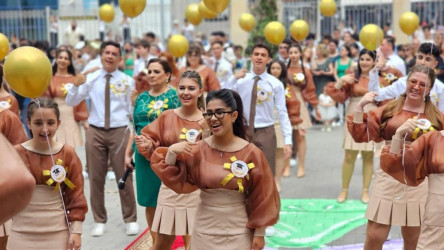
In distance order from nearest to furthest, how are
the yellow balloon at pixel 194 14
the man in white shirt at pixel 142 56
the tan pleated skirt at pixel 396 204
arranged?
1. the tan pleated skirt at pixel 396 204
2. the yellow balloon at pixel 194 14
3. the man in white shirt at pixel 142 56

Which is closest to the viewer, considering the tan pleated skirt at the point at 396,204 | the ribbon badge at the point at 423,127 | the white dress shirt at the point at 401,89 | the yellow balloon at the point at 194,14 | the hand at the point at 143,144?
the ribbon badge at the point at 423,127

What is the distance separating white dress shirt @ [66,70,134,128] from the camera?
8.15 meters

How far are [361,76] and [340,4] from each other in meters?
12.5

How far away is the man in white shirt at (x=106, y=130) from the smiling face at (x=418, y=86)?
129 inches

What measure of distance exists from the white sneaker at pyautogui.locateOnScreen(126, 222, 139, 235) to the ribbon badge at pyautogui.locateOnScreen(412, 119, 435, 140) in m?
3.40

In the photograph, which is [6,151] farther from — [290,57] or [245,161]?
[290,57]

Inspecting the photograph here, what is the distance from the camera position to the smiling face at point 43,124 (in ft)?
17.7

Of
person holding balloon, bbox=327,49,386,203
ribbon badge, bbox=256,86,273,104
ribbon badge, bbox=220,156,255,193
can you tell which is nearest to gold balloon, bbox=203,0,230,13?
ribbon badge, bbox=256,86,273,104

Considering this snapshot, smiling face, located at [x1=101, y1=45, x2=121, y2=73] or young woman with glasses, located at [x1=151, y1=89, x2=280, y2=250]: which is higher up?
smiling face, located at [x1=101, y1=45, x2=121, y2=73]

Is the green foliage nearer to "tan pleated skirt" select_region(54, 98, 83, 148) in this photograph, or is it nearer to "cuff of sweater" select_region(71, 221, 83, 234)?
"tan pleated skirt" select_region(54, 98, 83, 148)

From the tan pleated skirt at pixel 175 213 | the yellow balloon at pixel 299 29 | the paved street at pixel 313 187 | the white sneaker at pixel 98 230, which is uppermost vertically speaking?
the yellow balloon at pixel 299 29

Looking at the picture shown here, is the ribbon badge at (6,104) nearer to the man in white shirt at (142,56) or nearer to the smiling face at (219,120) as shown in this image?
the smiling face at (219,120)

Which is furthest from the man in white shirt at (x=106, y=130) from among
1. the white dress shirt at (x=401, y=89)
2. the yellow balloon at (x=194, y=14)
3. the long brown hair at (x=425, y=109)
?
the yellow balloon at (x=194, y=14)

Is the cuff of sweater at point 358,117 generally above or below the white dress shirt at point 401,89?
below
